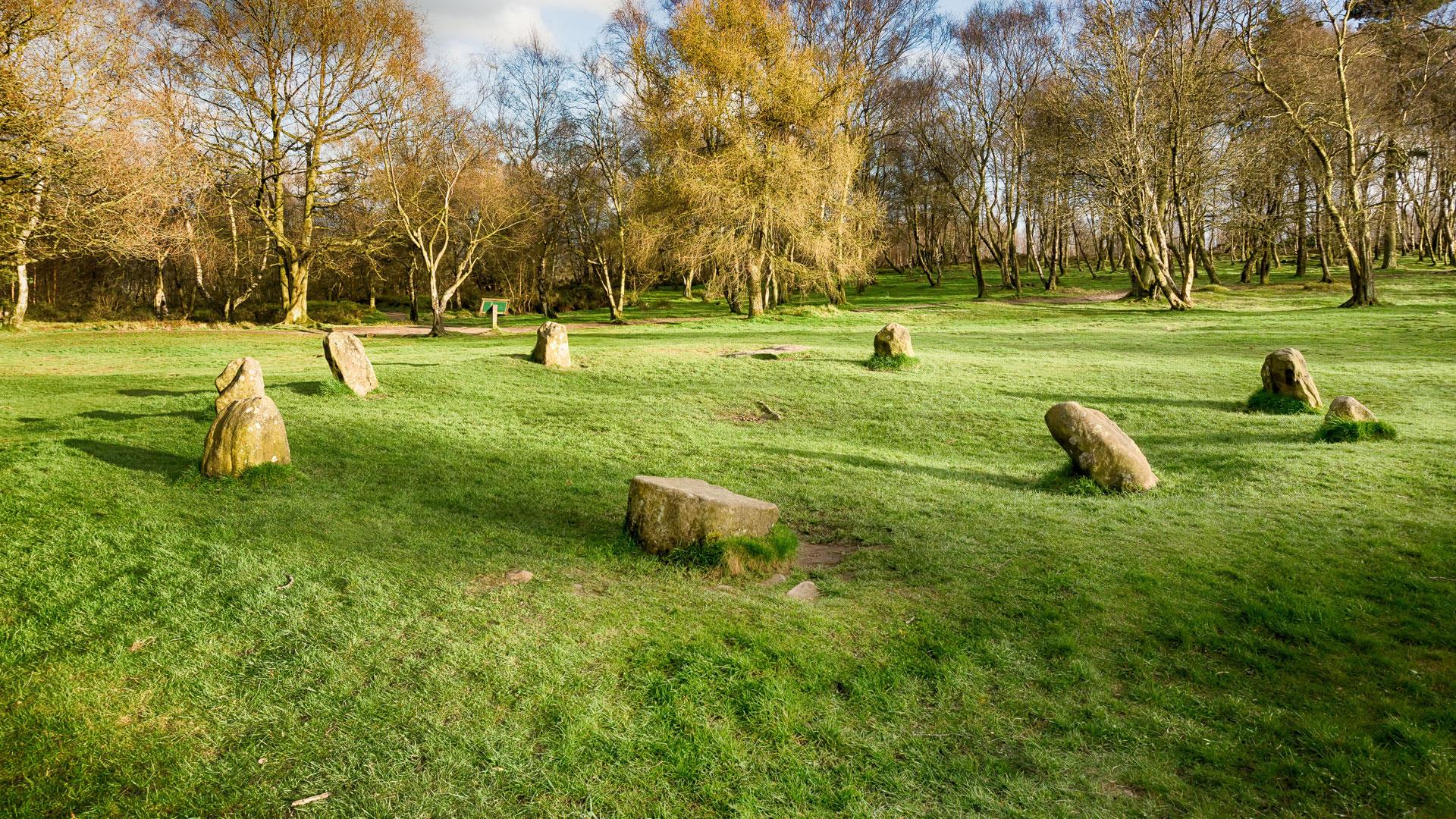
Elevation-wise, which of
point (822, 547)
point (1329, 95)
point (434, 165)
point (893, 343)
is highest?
point (1329, 95)

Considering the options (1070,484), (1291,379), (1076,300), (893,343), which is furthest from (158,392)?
(1076,300)

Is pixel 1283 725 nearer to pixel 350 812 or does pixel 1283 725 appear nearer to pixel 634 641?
pixel 634 641

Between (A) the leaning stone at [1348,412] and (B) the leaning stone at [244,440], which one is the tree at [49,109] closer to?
(B) the leaning stone at [244,440]

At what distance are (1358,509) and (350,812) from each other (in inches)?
342

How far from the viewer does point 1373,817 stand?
121 inches

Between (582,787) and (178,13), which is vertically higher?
(178,13)

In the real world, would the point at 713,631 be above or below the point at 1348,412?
below

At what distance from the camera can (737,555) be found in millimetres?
5859

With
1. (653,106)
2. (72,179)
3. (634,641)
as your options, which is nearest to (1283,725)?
(634,641)

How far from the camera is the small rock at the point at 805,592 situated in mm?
5422

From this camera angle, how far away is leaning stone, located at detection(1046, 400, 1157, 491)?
7.92 metres

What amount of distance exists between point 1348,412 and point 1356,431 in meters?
0.43

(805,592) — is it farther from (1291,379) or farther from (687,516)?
(1291,379)

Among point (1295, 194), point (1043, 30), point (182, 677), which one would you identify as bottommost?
point (182, 677)
